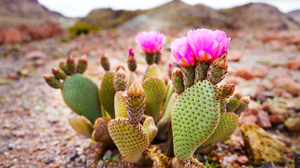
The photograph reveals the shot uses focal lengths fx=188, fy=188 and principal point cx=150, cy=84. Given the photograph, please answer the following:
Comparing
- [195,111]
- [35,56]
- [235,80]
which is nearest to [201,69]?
[195,111]

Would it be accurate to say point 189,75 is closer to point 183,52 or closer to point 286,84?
point 183,52

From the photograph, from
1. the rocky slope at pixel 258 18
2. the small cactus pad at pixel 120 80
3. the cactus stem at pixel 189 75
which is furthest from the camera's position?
the rocky slope at pixel 258 18

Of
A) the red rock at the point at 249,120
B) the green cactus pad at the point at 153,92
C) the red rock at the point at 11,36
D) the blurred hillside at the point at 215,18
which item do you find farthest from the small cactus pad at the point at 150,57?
the blurred hillside at the point at 215,18

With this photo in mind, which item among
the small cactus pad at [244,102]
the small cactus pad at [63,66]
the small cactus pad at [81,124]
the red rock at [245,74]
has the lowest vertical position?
the red rock at [245,74]

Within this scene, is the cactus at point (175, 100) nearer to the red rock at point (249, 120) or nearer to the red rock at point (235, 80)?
the red rock at point (249, 120)

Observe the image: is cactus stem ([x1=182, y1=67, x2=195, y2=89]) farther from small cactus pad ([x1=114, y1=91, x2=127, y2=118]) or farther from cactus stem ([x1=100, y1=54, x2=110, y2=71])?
cactus stem ([x1=100, y1=54, x2=110, y2=71])

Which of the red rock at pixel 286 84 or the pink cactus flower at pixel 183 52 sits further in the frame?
the red rock at pixel 286 84
